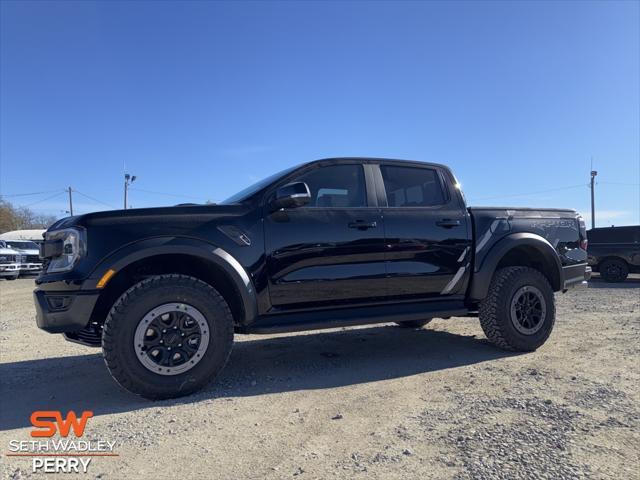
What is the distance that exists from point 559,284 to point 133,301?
4478 millimetres

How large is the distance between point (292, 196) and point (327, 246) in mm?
568

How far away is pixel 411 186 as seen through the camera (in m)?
4.82

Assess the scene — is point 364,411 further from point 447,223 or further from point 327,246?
point 447,223

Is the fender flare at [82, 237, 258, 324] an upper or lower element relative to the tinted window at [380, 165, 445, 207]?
lower

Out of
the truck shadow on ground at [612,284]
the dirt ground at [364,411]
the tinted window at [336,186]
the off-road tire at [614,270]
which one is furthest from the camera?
the off-road tire at [614,270]

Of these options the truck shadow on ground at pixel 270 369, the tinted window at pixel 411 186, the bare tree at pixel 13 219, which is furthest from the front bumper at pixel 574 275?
the bare tree at pixel 13 219

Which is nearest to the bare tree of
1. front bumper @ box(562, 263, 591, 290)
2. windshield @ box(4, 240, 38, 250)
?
windshield @ box(4, 240, 38, 250)

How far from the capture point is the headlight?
3.36m

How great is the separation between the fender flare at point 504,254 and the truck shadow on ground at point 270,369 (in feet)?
2.36

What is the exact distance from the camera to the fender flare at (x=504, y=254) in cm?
471

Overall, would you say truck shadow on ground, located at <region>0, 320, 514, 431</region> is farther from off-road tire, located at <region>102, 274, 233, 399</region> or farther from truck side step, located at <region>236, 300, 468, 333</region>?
truck side step, located at <region>236, 300, 468, 333</region>

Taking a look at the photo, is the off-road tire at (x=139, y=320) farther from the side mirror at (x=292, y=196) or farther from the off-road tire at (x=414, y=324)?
the off-road tire at (x=414, y=324)

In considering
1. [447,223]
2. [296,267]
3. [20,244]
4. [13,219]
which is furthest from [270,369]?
[13,219]

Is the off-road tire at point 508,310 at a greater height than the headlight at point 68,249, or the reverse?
the headlight at point 68,249
